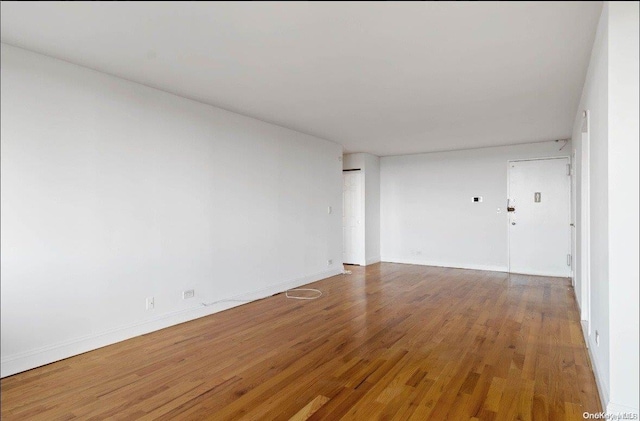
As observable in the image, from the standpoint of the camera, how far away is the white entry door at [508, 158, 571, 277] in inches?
256

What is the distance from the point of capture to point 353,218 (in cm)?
789

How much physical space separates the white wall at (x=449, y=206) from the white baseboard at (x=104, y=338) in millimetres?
4248

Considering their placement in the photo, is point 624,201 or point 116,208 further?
point 116,208

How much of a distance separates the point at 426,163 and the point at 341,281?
3.41 m

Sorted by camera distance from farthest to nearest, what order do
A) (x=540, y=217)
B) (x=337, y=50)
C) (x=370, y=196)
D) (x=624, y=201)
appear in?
(x=370, y=196), (x=540, y=217), (x=337, y=50), (x=624, y=201)

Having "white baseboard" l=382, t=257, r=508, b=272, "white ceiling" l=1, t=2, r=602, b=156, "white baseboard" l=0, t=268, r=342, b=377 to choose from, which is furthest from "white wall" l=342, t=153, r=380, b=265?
"white baseboard" l=0, t=268, r=342, b=377

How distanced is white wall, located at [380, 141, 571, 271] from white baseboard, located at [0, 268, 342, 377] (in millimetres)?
4248

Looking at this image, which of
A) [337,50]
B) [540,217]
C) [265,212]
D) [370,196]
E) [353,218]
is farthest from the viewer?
[370,196]

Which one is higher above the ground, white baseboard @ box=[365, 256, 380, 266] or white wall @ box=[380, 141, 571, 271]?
white wall @ box=[380, 141, 571, 271]

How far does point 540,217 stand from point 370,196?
10.7 ft

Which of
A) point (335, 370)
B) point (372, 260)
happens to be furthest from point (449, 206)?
point (335, 370)

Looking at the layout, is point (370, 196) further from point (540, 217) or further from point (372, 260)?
point (540, 217)

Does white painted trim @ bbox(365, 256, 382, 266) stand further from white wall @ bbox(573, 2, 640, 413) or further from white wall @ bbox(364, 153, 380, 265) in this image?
white wall @ bbox(573, 2, 640, 413)

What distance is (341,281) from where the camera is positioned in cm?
621
